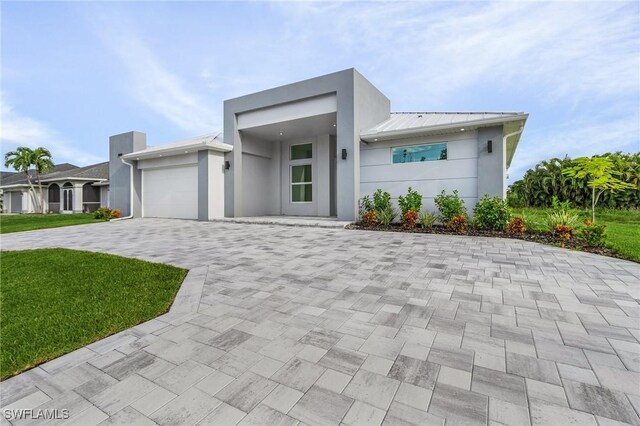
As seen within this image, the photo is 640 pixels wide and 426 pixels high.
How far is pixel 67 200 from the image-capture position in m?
23.0

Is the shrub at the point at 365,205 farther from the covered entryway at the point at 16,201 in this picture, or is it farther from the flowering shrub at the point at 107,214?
the covered entryway at the point at 16,201

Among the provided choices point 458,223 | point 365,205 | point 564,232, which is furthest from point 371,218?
point 564,232

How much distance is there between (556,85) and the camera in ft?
37.0

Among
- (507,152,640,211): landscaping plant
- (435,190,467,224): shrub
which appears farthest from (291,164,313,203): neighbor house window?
(507,152,640,211): landscaping plant

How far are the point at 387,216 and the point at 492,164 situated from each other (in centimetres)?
343

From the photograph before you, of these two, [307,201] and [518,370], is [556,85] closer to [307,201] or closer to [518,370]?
[307,201]

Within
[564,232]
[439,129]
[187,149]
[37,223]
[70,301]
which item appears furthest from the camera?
[37,223]

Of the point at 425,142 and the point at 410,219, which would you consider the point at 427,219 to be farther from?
the point at 425,142

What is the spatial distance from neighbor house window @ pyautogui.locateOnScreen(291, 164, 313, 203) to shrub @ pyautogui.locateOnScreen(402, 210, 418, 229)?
5.89 m

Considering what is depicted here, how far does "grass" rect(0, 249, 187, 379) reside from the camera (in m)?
2.24

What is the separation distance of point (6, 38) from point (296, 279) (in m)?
8.58

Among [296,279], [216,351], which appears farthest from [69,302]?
[296,279]

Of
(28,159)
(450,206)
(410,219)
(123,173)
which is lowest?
(410,219)

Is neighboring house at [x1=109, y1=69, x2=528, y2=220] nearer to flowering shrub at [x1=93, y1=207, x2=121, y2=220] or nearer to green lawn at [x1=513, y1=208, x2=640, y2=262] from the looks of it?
flowering shrub at [x1=93, y1=207, x2=121, y2=220]
